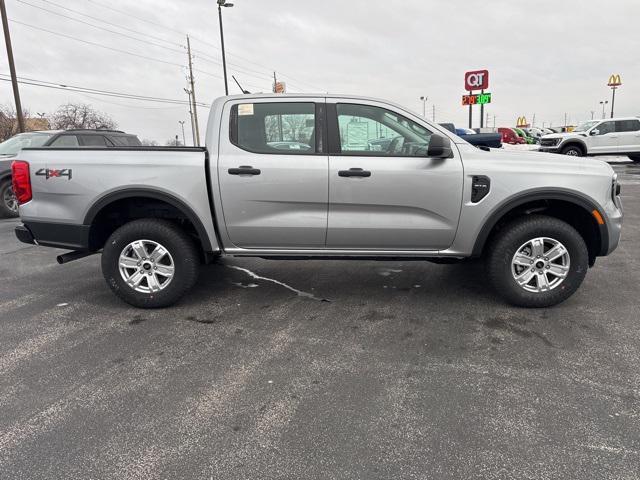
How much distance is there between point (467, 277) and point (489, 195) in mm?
1504

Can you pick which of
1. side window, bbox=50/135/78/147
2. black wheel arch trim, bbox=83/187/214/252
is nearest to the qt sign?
side window, bbox=50/135/78/147

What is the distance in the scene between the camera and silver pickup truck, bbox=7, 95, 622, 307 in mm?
4055

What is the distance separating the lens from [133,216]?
4.51 m

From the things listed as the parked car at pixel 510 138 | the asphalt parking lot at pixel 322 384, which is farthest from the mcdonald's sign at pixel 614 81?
the asphalt parking lot at pixel 322 384

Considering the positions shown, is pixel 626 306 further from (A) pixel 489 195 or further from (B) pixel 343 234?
(B) pixel 343 234

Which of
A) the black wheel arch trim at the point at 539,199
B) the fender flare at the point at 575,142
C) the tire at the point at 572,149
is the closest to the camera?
the black wheel arch trim at the point at 539,199

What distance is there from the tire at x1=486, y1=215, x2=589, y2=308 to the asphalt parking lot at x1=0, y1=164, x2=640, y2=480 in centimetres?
20

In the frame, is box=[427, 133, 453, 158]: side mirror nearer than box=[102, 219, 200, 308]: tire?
Yes

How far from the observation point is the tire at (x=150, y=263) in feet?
13.9

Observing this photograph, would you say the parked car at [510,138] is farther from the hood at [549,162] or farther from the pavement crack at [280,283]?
the pavement crack at [280,283]

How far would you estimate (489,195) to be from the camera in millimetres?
4039

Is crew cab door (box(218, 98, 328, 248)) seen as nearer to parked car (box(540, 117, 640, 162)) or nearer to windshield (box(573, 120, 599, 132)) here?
parked car (box(540, 117, 640, 162))

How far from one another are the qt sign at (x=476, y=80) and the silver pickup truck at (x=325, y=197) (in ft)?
44.4

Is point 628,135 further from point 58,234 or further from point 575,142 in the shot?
point 58,234
